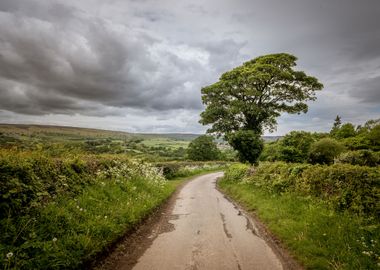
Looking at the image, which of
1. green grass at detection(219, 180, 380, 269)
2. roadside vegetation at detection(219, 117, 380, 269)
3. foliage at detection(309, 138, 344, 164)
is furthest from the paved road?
foliage at detection(309, 138, 344, 164)

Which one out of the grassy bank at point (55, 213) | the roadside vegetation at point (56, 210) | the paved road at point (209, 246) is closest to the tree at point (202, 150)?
the paved road at point (209, 246)

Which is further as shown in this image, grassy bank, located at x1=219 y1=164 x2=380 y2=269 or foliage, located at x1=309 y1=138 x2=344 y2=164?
foliage, located at x1=309 y1=138 x2=344 y2=164

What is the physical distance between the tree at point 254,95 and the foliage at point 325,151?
706cm

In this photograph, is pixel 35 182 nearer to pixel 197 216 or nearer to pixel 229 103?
pixel 197 216

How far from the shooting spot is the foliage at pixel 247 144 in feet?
108

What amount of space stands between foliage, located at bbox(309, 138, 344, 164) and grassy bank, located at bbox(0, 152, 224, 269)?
22393mm

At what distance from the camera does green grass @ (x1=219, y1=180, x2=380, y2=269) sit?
20.2 ft

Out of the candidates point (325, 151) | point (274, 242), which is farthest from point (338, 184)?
point (325, 151)

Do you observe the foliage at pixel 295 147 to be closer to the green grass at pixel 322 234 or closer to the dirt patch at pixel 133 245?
the green grass at pixel 322 234

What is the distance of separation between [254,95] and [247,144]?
6306mm

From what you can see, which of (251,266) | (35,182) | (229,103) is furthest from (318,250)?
(229,103)

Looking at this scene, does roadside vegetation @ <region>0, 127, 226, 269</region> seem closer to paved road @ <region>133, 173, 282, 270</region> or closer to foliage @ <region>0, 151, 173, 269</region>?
foliage @ <region>0, 151, 173, 269</region>

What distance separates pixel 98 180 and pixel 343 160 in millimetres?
17358

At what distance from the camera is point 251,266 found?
6.39m
